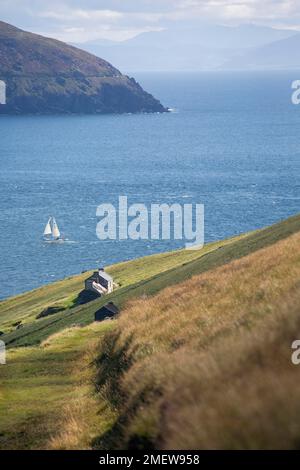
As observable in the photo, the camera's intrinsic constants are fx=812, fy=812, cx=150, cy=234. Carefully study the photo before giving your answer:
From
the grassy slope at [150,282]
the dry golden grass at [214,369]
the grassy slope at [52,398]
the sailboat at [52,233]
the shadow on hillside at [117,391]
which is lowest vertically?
the sailboat at [52,233]

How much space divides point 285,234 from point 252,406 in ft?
118

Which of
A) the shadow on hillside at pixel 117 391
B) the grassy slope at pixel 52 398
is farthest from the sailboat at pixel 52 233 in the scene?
the shadow on hillside at pixel 117 391

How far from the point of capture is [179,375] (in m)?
13.1

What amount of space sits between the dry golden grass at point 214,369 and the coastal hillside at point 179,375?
2 centimetres

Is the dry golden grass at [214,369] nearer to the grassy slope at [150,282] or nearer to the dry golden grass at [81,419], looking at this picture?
the dry golden grass at [81,419]

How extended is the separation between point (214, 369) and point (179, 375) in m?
1.02

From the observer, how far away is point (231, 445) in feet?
32.7

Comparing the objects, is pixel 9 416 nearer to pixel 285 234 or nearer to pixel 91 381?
pixel 91 381

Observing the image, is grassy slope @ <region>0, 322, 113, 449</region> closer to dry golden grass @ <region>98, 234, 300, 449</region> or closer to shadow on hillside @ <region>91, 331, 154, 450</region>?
shadow on hillside @ <region>91, 331, 154, 450</region>

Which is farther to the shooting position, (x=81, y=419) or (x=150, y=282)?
(x=150, y=282)

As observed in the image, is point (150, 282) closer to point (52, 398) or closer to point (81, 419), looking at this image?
point (52, 398)

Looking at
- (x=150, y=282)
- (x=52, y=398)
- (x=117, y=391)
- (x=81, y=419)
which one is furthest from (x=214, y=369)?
(x=150, y=282)

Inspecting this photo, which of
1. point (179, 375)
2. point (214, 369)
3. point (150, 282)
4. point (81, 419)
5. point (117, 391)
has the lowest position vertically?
point (150, 282)

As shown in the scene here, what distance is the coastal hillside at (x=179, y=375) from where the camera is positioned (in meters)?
10.3
